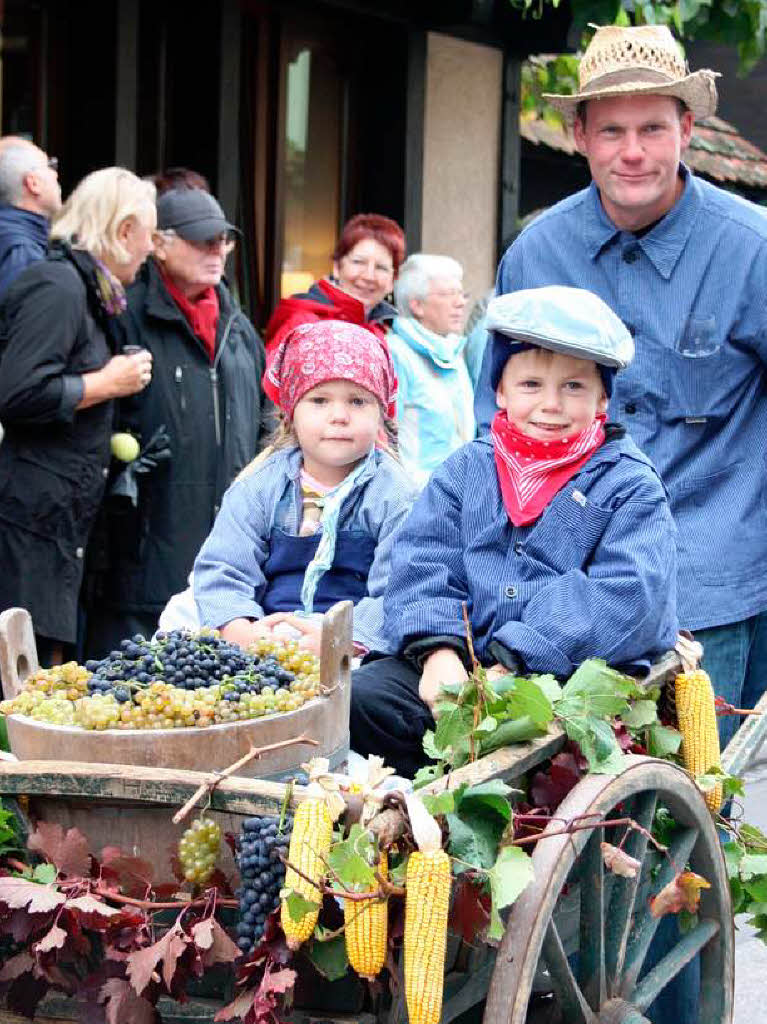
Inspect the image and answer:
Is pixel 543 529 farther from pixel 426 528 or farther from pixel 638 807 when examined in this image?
pixel 638 807

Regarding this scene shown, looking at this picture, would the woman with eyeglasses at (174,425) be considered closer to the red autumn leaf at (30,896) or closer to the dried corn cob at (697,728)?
the dried corn cob at (697,728)

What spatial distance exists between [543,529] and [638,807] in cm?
68

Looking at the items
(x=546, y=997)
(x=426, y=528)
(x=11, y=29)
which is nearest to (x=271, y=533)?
(x=426, y=528)

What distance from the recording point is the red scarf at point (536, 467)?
3410mm

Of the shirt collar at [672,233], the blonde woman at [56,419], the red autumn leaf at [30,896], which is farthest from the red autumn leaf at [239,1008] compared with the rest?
the blonde woman at [56,419]

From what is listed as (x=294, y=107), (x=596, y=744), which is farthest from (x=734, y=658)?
(x=294, y=107)

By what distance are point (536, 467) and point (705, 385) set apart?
539 mm

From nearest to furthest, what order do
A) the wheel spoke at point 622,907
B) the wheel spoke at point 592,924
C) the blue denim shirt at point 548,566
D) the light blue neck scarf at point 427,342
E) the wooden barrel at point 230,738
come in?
the wooden barrel at point 230,738 → the wheel spoke at point 592,924 → the wheel spoke at point 622,907 → the blue denim shirt at point 548,566 → the light blue neck scarf at point 427,342

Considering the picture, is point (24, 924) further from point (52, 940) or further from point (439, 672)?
point (439, 672)

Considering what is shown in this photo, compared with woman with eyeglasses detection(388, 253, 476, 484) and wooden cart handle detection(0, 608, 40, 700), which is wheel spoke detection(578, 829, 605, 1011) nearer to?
wooden cart handle detection(0, 608, 40, 700)

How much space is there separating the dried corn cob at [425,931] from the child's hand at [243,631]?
5.21 ft

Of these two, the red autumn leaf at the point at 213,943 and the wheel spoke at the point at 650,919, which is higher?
the red autumn leaf at the point at 213,943

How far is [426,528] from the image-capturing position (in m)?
3.54

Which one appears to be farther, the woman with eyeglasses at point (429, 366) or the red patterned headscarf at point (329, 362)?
the woman with eyeglasses at point (429, 366)
